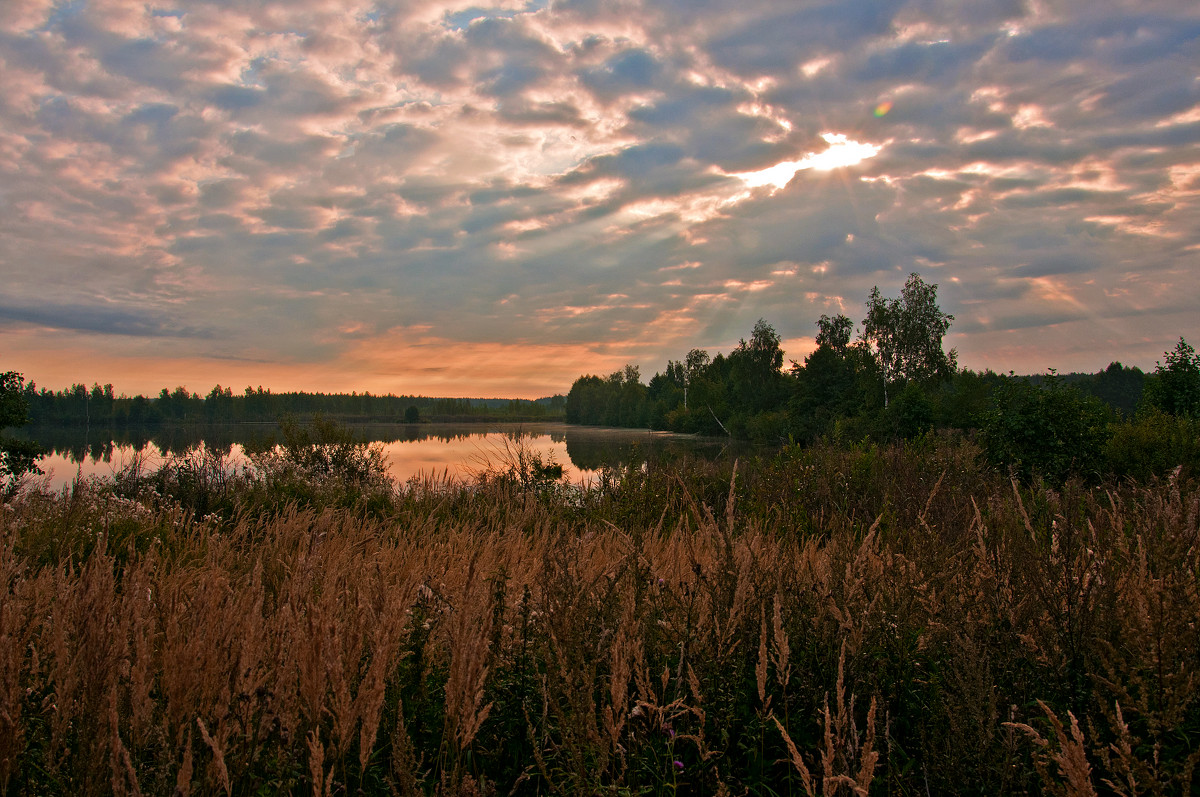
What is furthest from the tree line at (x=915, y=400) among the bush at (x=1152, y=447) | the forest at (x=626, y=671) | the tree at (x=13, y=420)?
the tree at (x=13, y=420)

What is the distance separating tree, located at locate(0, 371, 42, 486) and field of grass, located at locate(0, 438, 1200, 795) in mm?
21269

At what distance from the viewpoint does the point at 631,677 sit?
7.77ft

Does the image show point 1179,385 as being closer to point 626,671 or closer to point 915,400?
point 915,400

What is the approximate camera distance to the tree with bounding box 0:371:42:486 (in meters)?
18.2

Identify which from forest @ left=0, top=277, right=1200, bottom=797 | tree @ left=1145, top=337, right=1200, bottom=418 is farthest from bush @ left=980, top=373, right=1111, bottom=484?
forest @ left=0, top=277, right=1200, bottom=797

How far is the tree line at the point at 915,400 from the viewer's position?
41.9 ft

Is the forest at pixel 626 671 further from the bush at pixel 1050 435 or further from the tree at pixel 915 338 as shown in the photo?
the tree at pixel 915 338

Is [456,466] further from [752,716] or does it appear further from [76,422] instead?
[76,422]

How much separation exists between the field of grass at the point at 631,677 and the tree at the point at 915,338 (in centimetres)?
3998

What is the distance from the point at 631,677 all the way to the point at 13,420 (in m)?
24.2

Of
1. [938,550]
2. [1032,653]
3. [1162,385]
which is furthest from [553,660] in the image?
[1162,385]

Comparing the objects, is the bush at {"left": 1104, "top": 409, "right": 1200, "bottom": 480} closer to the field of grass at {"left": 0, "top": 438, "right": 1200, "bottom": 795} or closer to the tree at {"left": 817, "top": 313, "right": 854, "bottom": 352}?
the field of grass at {"left": 0, "top": 438, "right": 1200, "bottom": 795}

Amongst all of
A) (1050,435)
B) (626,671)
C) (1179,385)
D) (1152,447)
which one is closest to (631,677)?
(626,671)

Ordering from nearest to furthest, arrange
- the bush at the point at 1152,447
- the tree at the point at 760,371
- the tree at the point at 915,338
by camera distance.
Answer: the bush at the point at 1152,447 → the tree at the point at 915,338 → the tree at the point at 760,371
